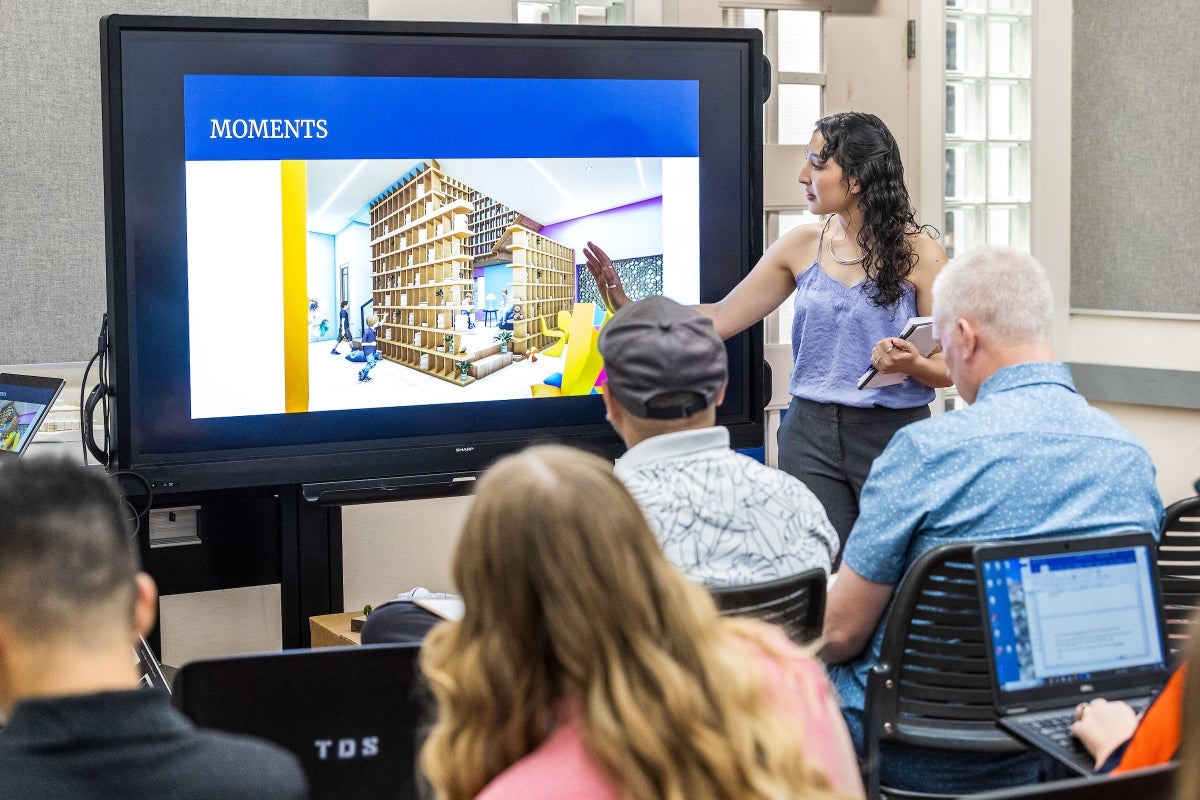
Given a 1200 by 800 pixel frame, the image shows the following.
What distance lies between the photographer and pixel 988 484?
198 cm

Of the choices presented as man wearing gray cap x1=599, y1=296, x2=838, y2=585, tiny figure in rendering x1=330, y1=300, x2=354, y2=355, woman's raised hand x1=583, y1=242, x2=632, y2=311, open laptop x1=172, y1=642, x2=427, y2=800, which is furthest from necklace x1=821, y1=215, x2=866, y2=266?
open laptop x1=172, y1=642, x2=427, y2=800

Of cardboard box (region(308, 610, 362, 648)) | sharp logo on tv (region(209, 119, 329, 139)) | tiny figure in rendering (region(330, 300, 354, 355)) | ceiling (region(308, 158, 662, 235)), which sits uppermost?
sharp logo on tv (region(209, 119, 329, 139))

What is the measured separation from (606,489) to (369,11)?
290cm

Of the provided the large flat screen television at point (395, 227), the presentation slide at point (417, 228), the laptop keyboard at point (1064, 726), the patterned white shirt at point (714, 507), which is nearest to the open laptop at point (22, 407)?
the large flat screen television at point (395, 227)

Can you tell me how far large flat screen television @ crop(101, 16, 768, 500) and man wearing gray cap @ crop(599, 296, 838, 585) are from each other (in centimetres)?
146

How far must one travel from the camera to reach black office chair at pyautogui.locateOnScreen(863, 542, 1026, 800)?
77.8 inches

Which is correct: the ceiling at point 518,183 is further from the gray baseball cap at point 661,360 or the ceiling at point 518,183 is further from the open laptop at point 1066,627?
the open laptop at point 1066,627

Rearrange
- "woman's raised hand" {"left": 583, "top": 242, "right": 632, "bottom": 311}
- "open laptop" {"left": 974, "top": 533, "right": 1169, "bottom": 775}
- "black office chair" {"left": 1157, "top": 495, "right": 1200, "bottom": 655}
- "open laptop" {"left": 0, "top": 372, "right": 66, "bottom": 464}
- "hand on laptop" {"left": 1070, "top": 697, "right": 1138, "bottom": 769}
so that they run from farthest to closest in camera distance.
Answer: "woman's raised hand" {"left": 583, "top": 242, "right": 632, "bottom": 311} → "open laptop" {"left": 0, "top": 372, "right": 66, "bottom": 464} → "black office chair" {"left": 1157, "top": 495, "right": 1200, "bottom": 655} → "open laptop" {"left": 974, "top": 533, "right": 1169, "bottom": 775} → "hand on laptop" {"left": 1070, "top": 697, "right": 1138, "bottom": 769}

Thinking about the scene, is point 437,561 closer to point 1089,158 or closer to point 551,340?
point 551,340

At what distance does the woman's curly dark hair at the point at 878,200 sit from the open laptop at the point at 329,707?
6.80ft

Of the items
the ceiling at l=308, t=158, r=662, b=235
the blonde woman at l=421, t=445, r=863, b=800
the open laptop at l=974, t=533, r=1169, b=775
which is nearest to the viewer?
the blonde woman at l=421, t=445, r=863, b=800

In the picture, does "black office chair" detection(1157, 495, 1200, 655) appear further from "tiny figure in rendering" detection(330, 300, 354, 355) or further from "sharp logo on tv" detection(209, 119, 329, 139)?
"sharp logo on tv" detection(209, 119, 329, 139)

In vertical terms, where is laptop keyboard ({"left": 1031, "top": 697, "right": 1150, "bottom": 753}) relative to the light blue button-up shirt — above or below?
below

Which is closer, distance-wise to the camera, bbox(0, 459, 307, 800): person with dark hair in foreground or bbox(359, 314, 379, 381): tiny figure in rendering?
bbox(0, 459, 307, 800): person with dark hair in foreground
